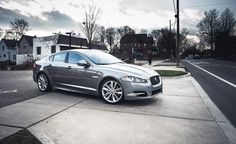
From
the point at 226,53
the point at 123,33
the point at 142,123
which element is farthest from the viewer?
the point at 123,33

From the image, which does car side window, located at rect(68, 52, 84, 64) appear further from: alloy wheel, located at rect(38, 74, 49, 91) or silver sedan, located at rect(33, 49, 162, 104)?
alloy wheel, located at rect(38, 74, 49, 91)

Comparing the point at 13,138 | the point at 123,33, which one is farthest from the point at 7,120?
the point at 123,33

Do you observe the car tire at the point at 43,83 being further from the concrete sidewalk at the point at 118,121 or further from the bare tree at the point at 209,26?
the bare tree at the point at 209,26

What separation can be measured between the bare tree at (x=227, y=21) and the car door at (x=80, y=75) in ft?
241

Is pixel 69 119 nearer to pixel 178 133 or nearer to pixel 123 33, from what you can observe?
pixel 178 133

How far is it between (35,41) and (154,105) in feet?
129

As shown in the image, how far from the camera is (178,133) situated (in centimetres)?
362

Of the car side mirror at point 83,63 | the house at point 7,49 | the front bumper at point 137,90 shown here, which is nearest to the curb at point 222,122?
the front bumper at point 137,90

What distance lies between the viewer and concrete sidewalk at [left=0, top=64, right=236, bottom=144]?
340 cm

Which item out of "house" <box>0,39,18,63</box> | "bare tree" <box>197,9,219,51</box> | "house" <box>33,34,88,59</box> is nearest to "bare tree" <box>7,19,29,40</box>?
"house" <box>0,39,18,63</box>

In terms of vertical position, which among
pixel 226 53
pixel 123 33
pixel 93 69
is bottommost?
pixel 93 69

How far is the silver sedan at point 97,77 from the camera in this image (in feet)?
17.8

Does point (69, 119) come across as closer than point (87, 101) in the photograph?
Yes

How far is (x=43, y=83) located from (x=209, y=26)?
77495 millimetres
